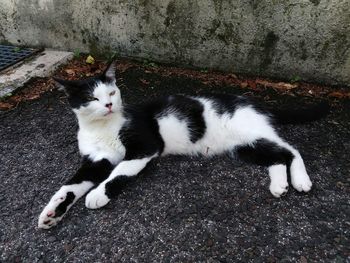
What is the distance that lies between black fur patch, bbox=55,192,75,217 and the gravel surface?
0.06 metres

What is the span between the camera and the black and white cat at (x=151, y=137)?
2225mm

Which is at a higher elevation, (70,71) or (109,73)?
(109,73)

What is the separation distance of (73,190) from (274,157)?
1.45m

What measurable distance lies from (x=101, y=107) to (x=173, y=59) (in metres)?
1.84

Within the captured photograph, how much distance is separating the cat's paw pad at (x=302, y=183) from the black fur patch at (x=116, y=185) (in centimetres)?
112

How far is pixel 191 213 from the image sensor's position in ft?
6.95

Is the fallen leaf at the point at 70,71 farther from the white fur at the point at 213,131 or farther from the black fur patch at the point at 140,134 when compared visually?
the white fur at the point at 213,131

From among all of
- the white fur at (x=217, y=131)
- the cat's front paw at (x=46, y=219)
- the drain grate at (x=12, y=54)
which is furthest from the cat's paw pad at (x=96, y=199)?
the drain grate at (x=12, y=54)

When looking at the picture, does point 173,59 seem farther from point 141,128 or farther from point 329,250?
point 329,250

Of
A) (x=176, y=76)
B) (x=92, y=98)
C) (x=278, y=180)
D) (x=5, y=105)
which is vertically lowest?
(x=5, y=105)

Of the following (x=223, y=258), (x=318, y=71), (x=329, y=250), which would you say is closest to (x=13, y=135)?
(x=223, y=258)

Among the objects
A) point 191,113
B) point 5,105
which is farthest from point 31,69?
point 191,113

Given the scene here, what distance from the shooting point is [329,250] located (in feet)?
5.95

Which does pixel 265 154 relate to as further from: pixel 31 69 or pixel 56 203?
pixel 31 69
